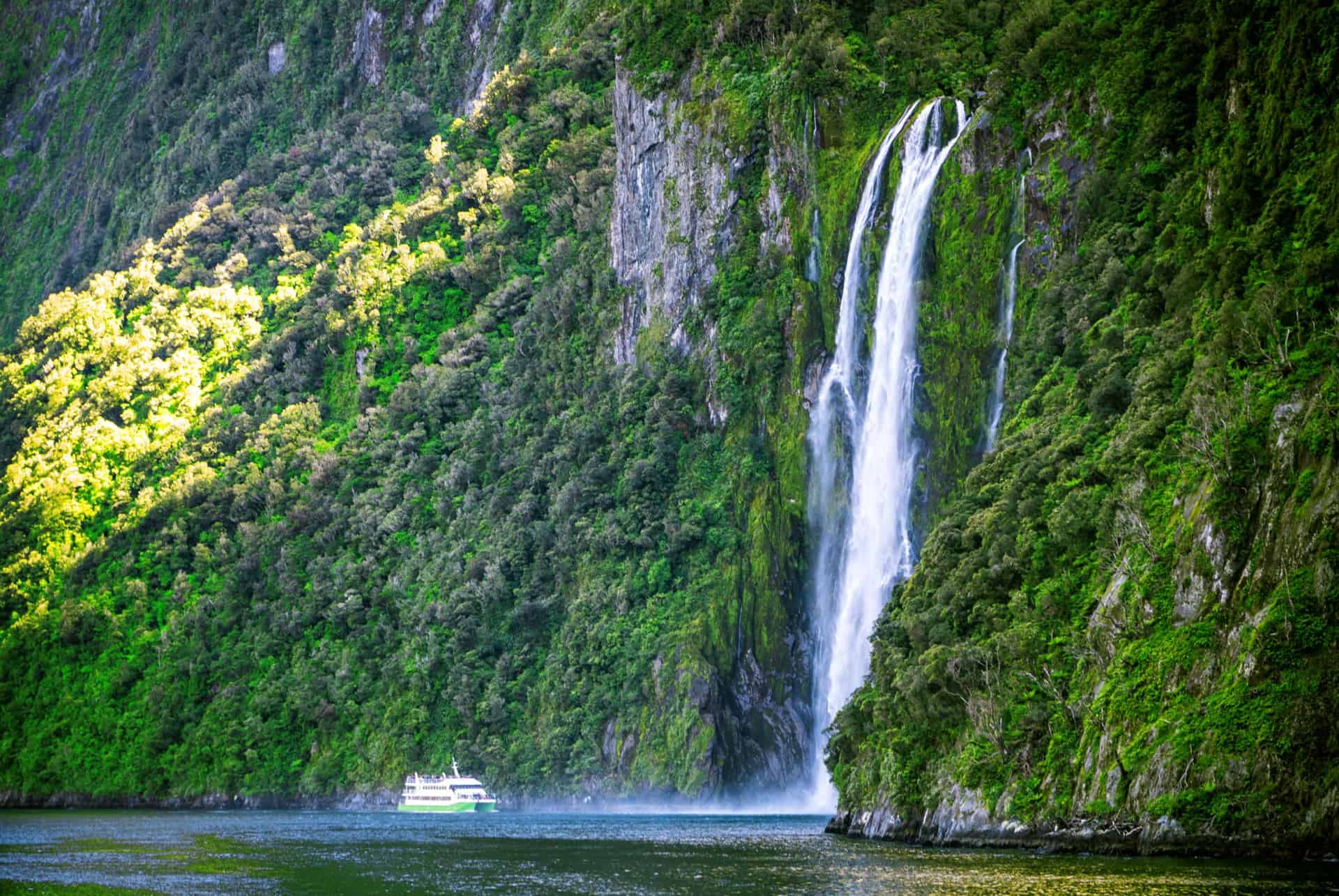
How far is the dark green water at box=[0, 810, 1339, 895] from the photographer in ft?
114

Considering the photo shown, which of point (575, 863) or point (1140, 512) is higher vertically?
point (1140, 512)

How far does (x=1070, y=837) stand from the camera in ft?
134

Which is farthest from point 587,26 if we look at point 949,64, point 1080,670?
point 1080,670

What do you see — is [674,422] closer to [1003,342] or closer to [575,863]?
[1003,342]

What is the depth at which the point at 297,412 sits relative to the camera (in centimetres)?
11050

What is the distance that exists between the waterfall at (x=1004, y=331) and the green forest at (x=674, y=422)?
0.99 ft

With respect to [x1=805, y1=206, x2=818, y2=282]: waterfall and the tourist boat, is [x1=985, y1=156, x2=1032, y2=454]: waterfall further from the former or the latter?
the tourist boat

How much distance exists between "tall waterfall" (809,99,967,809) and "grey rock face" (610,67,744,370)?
38.4 ft

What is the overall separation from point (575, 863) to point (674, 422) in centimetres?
3960

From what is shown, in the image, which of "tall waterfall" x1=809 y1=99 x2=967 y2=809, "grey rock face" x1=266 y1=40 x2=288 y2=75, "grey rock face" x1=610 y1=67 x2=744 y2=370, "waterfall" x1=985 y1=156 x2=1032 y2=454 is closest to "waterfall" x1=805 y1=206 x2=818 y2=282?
"tall waterfall" x1=809 y1=99 x2=967 y2=809

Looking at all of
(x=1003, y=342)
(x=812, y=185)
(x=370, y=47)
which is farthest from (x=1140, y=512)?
(x=370, y=47)

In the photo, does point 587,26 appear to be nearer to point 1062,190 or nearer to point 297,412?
point 297,412

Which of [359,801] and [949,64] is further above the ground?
[949,64]

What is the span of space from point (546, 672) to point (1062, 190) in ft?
117
